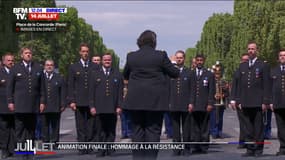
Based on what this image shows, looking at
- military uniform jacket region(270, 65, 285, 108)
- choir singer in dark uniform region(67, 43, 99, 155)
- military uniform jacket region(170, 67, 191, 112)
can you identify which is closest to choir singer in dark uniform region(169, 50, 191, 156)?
military uniform jacket region(170, 67, 191, 112)

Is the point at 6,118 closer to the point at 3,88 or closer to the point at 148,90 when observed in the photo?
the point at 3,88

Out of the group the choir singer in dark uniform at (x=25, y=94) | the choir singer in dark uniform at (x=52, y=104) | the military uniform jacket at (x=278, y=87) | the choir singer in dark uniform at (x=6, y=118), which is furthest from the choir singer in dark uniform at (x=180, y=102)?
the choir singer in dark uniform at (x=6, y=118)

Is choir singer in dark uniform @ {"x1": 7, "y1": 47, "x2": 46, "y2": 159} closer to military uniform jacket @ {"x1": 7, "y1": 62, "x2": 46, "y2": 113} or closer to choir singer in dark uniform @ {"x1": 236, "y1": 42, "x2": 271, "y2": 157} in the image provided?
military uniform jacket @ {"x1": 7, "y1": 62, "x2": 46, "y2": 113}

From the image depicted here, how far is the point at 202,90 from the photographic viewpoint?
17625 mm

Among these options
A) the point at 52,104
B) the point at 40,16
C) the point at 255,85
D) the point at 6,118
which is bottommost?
the point at 6,118

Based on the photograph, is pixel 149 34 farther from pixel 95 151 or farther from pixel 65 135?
pixel 65 135

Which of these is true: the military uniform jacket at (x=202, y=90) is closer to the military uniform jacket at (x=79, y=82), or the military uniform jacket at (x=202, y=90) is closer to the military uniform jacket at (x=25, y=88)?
the military uniform jacket at (x=79, y=82)

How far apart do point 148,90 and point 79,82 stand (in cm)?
542

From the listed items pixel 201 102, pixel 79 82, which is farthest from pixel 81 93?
pixel 201 102

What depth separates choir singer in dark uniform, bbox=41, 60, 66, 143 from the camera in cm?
1895

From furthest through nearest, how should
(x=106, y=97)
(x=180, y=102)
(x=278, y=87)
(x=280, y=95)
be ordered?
(x=180, y=102), (x=106, y=97), (x=278, y=87), (x=280, y=95)

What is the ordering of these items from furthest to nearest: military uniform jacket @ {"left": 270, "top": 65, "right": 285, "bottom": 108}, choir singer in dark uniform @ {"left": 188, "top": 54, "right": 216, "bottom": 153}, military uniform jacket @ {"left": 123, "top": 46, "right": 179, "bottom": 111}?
choir singer in dark uniform @ {"left": 188, "top": 54, "right": 216, "bottom": 153}
military uniform jacket @ {"left": 270, "top": 65, "right": 285, "bottom": 108}
military uniform jacket @ {"left": 123, "top": 46, "right": 179, "bottom": 111}

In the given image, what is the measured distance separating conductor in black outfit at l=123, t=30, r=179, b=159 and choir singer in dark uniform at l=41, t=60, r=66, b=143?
6.66 metres

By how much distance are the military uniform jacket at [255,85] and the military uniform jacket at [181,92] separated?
Answer: 4.20 feet
